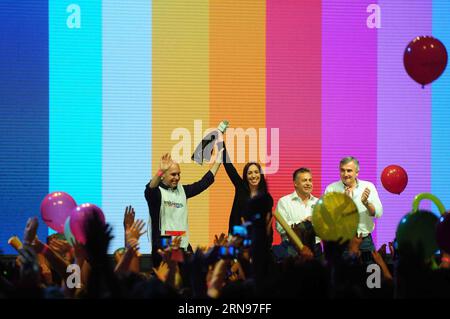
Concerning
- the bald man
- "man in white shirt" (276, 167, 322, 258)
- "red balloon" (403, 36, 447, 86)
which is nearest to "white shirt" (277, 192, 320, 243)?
"man in white shirt" (276, 167, 322, 258)

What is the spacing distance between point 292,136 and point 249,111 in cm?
39

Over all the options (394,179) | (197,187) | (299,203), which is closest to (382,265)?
(299,203)

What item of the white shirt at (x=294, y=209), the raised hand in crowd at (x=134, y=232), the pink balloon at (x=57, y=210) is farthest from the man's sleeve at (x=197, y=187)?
the raised hand in crowd at (x=134, y=232)

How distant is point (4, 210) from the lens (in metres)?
5.67

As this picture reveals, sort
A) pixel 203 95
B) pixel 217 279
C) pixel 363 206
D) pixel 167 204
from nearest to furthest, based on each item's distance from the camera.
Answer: pixel 217 279
pixel 167 204
pixel 363 206
pixel 203 95

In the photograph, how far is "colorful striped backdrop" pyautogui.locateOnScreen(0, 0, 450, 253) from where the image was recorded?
5680 mm

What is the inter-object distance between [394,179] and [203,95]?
1571mm

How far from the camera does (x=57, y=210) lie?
4.56 metres

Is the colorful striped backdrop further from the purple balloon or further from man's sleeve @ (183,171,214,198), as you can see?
the purple balloon

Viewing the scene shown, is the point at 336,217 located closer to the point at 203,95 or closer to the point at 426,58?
the point at 426,58

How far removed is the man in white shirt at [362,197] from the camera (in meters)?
4.88
